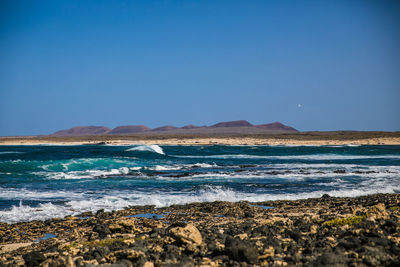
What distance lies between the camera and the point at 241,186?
59.0 feet

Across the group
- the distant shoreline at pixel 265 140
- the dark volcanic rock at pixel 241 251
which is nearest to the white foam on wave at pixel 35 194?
the dark volcanic rock at pixel 241 251

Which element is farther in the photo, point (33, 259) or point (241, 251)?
point (33, 259)

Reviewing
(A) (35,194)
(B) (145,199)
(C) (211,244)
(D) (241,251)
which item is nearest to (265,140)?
(A) (35,194)

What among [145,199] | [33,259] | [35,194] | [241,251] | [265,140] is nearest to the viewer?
[241,251]

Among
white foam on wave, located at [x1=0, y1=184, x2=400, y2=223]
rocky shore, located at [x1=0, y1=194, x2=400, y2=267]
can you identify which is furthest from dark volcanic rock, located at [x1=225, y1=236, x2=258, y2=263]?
white foam on wave, located at [x1=0, y1=184, x2=400, y2=223]

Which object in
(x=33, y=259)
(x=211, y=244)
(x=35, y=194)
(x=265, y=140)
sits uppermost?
(x=265, y=140)

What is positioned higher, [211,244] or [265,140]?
[265,140]

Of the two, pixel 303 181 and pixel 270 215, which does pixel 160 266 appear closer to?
pixel 270 215

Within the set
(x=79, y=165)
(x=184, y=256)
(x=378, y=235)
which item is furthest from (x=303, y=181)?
(x=79, y=165)

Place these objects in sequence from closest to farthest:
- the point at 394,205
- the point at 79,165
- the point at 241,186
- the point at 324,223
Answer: the point at 324,223 < the point at 394,205 < the point at 241,186 < the point at 79,165

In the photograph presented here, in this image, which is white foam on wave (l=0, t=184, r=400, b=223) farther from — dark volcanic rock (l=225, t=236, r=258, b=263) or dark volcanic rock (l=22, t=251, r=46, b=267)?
dark volcanic rock (l=225, t=236, r=258, b=263)

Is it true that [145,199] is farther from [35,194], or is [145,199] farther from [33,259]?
[33,259]

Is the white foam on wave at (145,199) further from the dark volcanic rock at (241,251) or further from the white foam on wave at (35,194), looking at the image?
the dark volcanic rock at (241,251)

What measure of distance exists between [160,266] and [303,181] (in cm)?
1557
